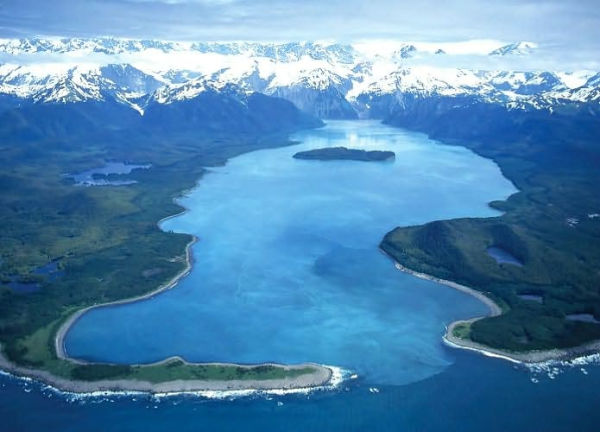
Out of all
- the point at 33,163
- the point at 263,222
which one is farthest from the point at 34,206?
the point at 33,163

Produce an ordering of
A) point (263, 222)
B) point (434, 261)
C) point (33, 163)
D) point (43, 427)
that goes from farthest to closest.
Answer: point (33, 163)
point (263, 222)
point (434, 261)
point (43, 427)

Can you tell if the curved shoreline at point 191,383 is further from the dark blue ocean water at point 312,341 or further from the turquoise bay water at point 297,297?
the turquoise bay water at point 297,297

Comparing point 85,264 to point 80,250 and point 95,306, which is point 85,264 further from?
point 95,306

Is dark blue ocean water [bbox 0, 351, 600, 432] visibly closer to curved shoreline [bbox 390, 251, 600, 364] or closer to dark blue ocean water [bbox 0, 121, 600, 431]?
dark blue ocean water [bbox 0, 121, 600, 431]

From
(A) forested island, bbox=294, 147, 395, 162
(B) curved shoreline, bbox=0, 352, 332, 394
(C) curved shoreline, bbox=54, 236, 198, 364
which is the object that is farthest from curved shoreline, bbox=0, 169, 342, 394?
(A) forested island, bbox=294, 147, 395, 162

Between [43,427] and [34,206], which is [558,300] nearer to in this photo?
[43,427]
